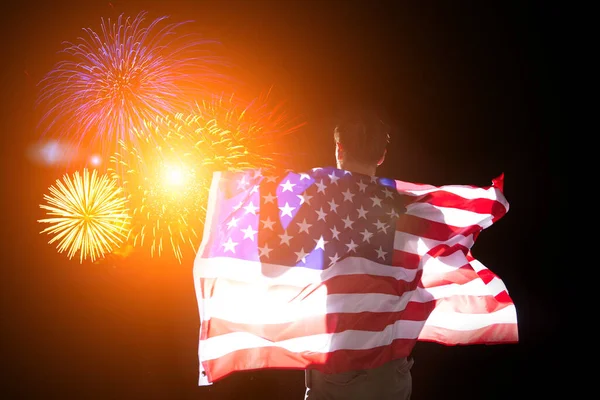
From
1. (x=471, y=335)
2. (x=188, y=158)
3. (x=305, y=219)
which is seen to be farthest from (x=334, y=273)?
(x=188, y=158)

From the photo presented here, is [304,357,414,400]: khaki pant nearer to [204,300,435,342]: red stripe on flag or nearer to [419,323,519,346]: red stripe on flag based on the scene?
[204,300,435,342]: red stripe on flag

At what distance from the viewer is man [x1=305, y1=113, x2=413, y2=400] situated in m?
2.69

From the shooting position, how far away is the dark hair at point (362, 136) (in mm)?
2877

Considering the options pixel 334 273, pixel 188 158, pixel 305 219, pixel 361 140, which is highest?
pixel 188 158

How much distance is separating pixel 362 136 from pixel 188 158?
195 inches

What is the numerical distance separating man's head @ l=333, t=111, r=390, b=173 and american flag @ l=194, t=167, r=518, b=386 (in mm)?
110

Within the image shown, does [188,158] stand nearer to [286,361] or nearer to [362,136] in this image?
[362,136]

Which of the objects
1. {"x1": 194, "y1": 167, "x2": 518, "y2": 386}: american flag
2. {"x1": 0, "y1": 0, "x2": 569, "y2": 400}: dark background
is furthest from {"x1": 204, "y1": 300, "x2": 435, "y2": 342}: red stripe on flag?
{"x1": 0, "y1": 0, "x2": 569, "y2": 400}: dark background

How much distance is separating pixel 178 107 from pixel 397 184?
6107 mm

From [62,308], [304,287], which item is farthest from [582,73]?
[62,308]

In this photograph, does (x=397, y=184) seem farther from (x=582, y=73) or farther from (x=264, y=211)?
(x=582, y=73)

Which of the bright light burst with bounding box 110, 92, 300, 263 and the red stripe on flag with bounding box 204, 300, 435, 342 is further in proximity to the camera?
the bright light burst with bounding box 110, 92, 300, 263

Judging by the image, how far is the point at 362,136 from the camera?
288cm

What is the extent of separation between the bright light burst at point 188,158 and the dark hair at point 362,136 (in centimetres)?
446
